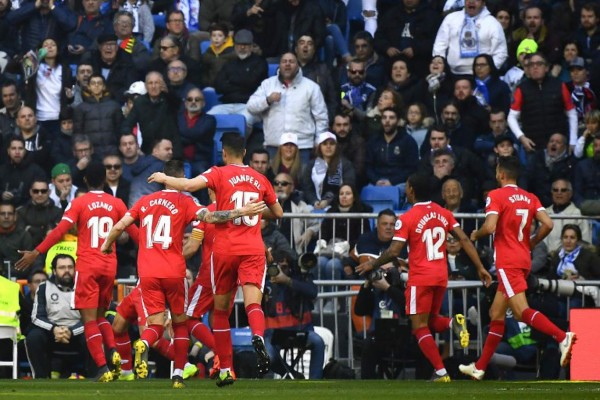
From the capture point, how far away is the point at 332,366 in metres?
18.3

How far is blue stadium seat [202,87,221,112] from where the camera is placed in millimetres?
24109

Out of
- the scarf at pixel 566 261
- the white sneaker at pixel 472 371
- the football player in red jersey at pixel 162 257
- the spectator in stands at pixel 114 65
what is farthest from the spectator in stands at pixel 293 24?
the football player in red jersey at pixel 162 257

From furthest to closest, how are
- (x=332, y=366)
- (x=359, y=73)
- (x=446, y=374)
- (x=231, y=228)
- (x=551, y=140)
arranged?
1. (x=359, y=73)
2. (x=551, y=140)
3. (x=332, y=366)
4. (x=446, y=374)
5. (x=231, y=228)

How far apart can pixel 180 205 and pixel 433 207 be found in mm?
3055

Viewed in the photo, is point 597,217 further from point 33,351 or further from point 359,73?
point 33,351

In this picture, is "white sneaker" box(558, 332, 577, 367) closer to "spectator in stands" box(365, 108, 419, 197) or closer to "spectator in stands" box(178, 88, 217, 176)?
"spectator in stands" box(365, 108, 419, 197)

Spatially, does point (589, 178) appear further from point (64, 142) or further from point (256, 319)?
point (64, 142)

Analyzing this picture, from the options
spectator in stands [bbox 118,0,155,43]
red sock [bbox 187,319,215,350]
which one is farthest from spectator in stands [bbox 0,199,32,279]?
spectator in stands [bbox 118,0,155,43]

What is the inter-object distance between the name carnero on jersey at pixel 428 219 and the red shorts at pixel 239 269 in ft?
8.12

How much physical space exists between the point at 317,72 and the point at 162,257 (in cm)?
835

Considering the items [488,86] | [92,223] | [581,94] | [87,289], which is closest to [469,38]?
[488,86]

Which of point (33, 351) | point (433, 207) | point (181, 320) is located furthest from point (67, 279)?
point (433, 207)

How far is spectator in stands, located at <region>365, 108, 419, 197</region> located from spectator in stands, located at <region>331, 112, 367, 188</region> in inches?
11.7

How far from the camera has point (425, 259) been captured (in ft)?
55.7
